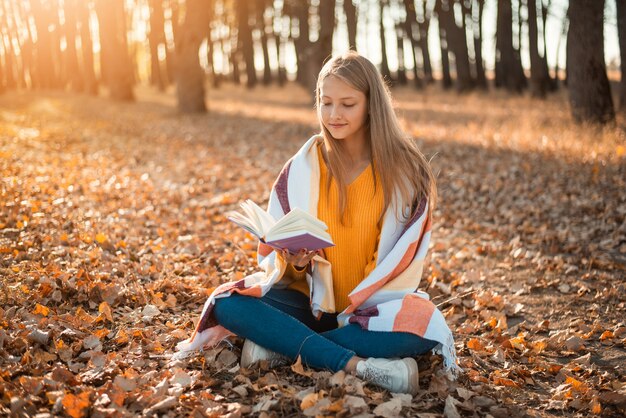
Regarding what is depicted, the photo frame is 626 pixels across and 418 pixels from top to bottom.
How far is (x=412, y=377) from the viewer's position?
3000mm

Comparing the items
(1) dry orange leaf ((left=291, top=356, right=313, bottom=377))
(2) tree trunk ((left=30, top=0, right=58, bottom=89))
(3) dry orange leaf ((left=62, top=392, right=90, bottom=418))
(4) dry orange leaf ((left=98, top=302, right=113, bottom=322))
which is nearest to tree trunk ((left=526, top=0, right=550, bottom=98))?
(4) dry orange leaf ((left=98, top=302, right=113, bottom=322))

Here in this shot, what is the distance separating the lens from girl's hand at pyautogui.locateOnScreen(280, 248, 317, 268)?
10.2ft

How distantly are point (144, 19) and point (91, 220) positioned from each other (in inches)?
1296

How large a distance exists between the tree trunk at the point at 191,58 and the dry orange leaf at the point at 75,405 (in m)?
14.6

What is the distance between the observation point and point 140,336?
3541 millimetres

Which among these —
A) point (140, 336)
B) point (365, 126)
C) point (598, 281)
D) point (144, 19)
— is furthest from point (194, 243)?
point (144, 19)

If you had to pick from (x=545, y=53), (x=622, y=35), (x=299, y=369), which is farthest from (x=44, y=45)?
(x=299, y=369)

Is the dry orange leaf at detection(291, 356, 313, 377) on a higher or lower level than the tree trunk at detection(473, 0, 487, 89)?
lower

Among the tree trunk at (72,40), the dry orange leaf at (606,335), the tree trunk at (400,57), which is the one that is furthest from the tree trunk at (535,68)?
the tree trunk at (72,40)

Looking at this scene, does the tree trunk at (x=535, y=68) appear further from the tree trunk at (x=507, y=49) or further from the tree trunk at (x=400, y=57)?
the tree trunk at (x=400, y=57)

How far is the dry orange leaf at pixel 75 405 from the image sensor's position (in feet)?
8.51

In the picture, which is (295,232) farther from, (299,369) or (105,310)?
(105,310)

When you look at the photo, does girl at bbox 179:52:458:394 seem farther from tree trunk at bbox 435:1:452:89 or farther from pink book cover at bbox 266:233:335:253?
tree trunk at bbox 435:1:452:89

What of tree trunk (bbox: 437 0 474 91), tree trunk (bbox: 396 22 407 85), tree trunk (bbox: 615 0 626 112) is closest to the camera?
tree trunk (bbox: 615 0 626 112)
